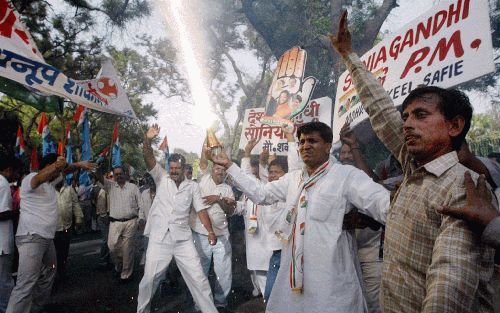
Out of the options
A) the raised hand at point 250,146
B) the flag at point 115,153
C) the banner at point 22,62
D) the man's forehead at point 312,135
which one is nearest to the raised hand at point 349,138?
the man's forehead at point 312,135

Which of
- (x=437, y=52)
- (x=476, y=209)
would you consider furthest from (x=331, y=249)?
(x=437, y=52)

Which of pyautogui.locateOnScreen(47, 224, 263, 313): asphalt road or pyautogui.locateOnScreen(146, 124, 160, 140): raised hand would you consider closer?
pyautogui.locateOnScreen(146, 124, 160, 140): raised hand

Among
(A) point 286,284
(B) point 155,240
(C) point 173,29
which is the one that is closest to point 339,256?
(A) point 286,284

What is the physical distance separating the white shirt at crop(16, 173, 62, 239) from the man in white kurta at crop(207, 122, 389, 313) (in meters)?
3.18

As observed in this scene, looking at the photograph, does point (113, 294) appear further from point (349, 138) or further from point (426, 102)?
point (426, 102)

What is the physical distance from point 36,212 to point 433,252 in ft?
14.7

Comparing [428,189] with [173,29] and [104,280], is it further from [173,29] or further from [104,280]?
[173,29]

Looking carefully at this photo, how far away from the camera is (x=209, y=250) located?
5348mm

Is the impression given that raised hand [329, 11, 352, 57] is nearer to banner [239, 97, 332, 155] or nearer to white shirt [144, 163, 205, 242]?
white shirt [144, 163, 205, 242]

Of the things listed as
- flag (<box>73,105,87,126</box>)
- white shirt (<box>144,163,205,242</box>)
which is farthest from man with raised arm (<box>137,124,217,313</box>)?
flag (<box>73,105,87,126</box>)

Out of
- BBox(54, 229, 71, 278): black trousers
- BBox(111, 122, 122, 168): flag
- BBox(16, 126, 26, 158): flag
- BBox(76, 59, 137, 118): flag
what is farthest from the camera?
BBox(16, 126, 26, 158): flag

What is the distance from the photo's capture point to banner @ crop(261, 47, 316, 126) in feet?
19.4

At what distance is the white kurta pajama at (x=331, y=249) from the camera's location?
7.48ft

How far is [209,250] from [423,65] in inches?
145
